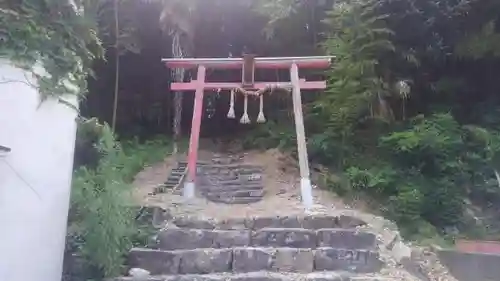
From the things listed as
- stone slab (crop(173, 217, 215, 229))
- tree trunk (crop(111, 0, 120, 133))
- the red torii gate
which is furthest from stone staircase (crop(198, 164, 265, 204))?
tree trunk (crop(111, 0, 120, 133))

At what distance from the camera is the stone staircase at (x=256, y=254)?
18.4ft

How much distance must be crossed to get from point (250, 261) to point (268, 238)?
62 centimetres

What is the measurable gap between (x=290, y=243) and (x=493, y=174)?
4721 mm

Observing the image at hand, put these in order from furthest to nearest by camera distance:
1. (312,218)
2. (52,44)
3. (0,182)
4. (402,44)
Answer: (402,44)
(312,218)
(52,44)
(0,182)

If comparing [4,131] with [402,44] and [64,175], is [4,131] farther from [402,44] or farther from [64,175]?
[402,44]

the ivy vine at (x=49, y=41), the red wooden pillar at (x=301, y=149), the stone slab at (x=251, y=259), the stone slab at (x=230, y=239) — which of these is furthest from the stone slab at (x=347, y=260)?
the ivy vine at (x=49, y=41)

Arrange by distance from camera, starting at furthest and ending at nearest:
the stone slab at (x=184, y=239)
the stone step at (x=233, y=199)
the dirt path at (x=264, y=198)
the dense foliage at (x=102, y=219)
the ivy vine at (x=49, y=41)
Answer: the stone step at (x=233, y=199), the dirt path at (x=264, y=198), the stone slab at (x=184, y=239), the dense foliage at (x=102, y=219), the ivy vine at (x=49, y=41)

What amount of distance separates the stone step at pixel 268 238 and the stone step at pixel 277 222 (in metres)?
0.31

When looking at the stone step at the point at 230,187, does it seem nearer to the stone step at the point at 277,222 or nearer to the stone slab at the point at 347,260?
the stone step at the point at 277,222

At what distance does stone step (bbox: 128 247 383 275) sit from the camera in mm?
5699

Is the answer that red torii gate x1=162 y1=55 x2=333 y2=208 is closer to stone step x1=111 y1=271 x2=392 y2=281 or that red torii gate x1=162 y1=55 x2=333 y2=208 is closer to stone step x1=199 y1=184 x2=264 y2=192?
stone step x1=199 y1=184 x2=264 y2=192

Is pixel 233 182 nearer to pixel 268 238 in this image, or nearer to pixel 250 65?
pixel 250 65

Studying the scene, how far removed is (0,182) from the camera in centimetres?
456

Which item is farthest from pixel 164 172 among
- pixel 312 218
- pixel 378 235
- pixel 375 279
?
pixel 375 279
